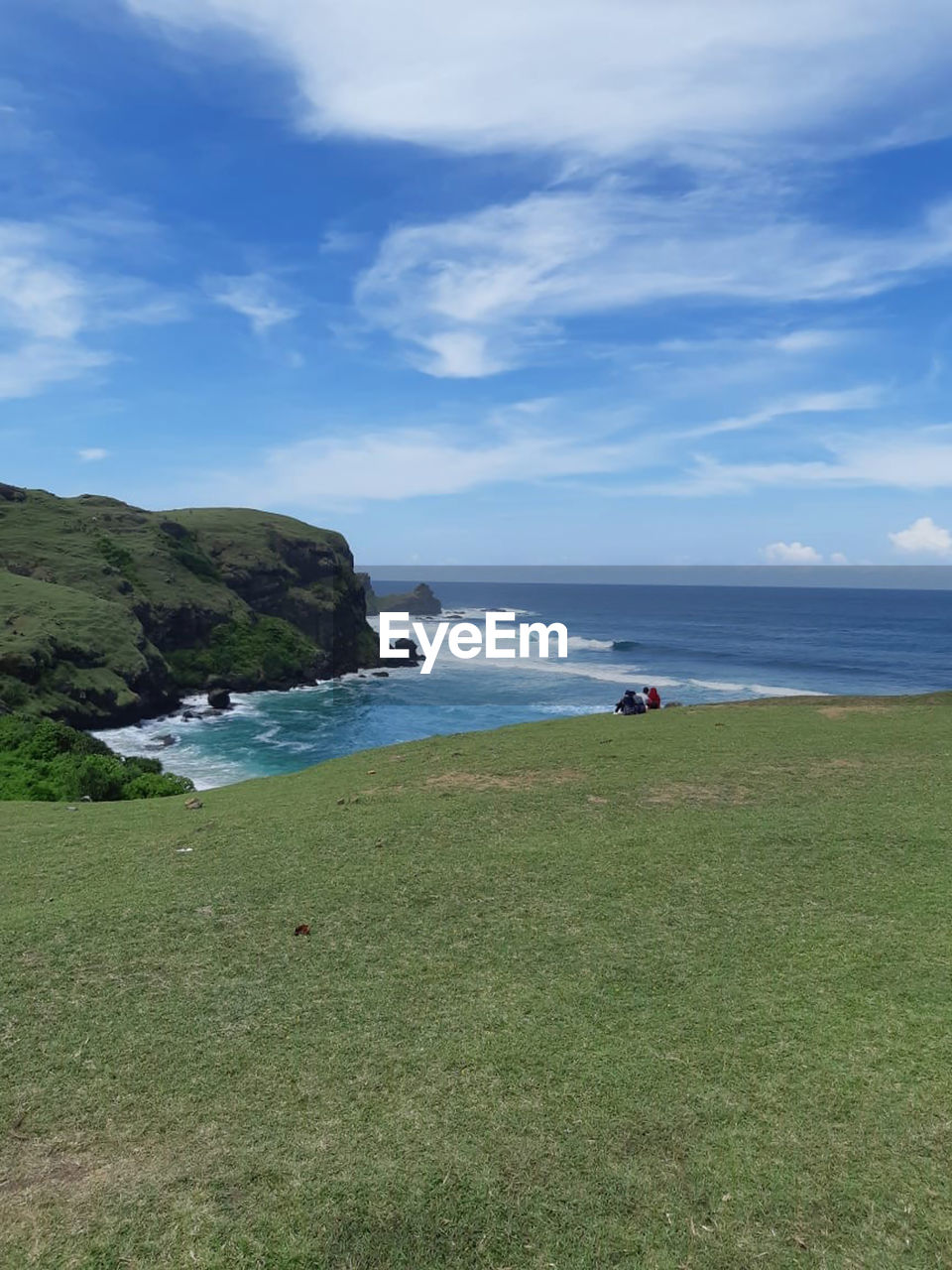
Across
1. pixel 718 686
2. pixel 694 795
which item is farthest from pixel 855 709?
pixel 718 686

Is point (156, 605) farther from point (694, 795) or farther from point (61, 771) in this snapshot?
point (694, 795)

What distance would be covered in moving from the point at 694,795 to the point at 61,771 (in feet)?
74.8

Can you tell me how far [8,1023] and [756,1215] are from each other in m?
7.04

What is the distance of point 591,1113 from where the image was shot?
6480 millimetres

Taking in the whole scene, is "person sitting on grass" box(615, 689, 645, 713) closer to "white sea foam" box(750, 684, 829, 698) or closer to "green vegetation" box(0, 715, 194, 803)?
"green vegetation" box(0, 715, 194, 803)

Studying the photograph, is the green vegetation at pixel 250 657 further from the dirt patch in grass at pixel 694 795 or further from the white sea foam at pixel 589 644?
the dirt patch in grass at pixel 694 795

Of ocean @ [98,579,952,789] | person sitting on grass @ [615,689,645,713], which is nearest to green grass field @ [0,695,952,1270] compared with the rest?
ocean @ [98,579,952,789]

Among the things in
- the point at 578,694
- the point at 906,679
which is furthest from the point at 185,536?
the point at 906,679

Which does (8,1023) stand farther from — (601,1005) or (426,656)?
(426,656)

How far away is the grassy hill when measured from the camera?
55.1 metres

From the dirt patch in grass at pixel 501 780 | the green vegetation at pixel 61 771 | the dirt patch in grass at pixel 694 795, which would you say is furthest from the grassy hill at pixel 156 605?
the dirt patch in grass at pixel 694 795

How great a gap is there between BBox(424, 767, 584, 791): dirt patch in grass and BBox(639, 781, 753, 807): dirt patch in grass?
6.46ft

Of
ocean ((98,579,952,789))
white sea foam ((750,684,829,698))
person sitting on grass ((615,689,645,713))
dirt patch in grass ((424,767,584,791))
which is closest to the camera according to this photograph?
dirt patch in grass ((424,767,584,791))

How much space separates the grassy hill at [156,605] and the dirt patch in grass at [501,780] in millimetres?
34993
